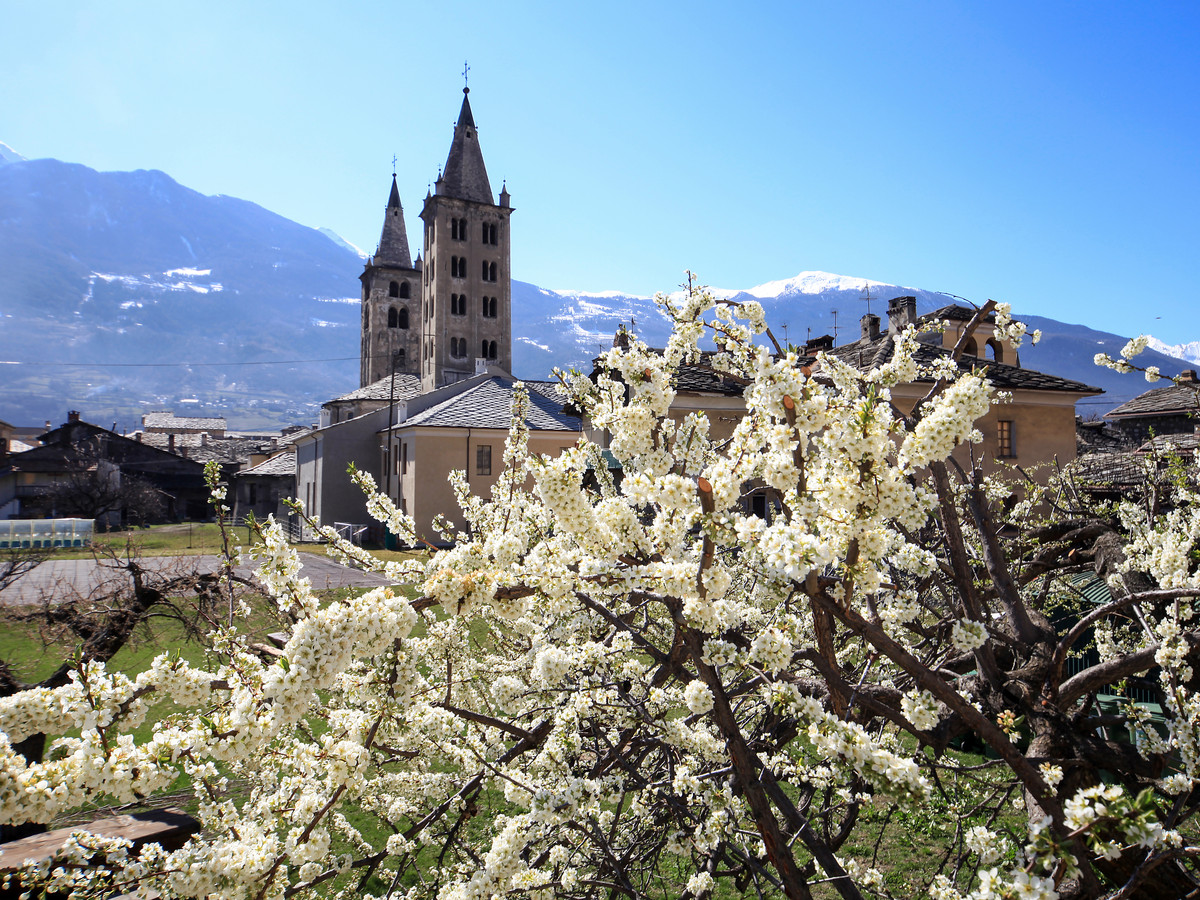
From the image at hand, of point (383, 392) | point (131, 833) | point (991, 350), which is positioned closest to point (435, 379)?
point (383, 392)

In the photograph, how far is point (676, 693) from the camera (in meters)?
3.65

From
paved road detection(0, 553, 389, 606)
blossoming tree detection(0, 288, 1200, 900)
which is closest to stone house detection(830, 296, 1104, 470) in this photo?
paved road detection(0, 553, 389, 606)

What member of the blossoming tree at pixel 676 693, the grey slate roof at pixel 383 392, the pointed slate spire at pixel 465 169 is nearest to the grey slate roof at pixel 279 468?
the grey slate roof at pixel 383 392

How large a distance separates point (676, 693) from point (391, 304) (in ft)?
229

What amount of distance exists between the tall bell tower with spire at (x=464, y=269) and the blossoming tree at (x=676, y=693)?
49.6 metres

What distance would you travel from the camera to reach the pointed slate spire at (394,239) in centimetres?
6812

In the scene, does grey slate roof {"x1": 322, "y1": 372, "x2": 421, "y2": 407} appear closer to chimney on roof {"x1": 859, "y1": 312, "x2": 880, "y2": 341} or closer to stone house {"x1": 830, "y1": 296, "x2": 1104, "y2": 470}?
chimney on roof {"x1": 859, "y1": 312, "x2": 880, "y2": 341}

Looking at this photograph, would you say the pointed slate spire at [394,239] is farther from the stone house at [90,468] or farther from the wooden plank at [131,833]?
the wooden plank at [131,833]

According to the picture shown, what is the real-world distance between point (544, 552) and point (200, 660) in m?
10.9

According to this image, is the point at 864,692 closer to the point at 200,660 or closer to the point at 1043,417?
the point at 200,660

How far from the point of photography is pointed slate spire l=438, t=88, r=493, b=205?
54062mm

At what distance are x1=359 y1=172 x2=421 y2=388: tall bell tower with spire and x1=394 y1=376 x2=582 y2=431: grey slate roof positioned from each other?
32.2 m

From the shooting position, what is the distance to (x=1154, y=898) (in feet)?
11.3


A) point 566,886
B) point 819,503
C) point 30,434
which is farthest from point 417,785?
point 30,434
